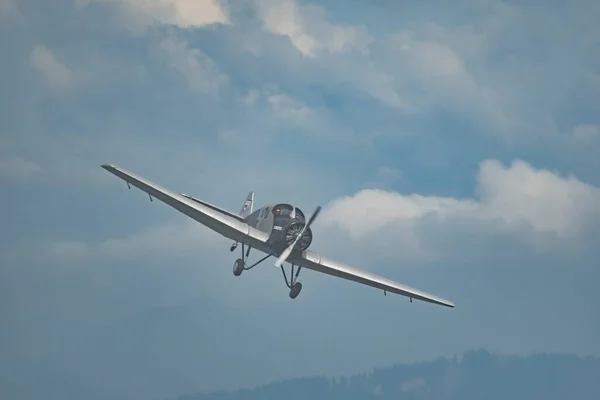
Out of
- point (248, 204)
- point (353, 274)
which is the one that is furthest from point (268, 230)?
point (248, 204)

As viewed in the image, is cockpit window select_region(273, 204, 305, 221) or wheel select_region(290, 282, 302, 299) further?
wheel select_region(290, 282, 302, 299)

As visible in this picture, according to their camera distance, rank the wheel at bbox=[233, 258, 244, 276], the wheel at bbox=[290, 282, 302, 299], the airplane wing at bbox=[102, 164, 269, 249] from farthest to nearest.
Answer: the wheel at bbox=[233, 258, 244, 276] → the wheel at bbox=[290, 282, 302, 299] → the airplane wing at bbox=[102, 164, 269, 249]

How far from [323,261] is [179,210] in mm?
11521

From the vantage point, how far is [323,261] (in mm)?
67062

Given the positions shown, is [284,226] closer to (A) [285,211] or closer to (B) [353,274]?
(A) [285,211]

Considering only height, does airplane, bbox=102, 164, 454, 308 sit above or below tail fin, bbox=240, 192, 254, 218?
below

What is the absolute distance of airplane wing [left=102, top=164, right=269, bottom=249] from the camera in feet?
204

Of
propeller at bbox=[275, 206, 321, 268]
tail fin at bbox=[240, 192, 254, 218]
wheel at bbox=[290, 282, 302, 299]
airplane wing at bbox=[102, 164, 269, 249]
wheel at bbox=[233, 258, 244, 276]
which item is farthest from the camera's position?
tail fin at bbox=[240, 192, 254, 218]

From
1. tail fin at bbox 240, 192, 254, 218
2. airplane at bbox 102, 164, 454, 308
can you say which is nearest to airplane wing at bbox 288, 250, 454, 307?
airplane at bbox 102, 164, 454, 308

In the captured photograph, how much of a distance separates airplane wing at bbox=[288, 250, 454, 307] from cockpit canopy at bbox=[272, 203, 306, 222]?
140 inches

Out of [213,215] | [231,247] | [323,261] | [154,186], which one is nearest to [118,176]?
[154,186]

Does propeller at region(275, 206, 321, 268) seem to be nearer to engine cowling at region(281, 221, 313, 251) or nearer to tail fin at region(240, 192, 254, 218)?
engine cowling at region(281, 221, 313, 251)

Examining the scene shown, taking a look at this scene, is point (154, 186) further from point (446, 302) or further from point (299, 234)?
point (446, 302)

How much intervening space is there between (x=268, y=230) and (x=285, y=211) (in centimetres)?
204
